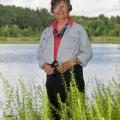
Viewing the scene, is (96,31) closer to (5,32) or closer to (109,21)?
(109,21)

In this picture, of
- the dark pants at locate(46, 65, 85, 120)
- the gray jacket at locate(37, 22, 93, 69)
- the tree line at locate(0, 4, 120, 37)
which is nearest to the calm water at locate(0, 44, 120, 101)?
the dark pants at locate(46, 65, 85, 120)

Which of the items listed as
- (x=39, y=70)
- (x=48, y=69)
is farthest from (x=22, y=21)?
(x=48, y=69)

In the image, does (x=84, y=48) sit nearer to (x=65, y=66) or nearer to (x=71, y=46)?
(x=71, y=46)

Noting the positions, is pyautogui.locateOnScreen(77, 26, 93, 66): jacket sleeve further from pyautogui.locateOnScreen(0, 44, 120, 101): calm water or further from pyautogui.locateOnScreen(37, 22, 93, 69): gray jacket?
pyautogui.locateOnScreen(0, 44, 120, 101): calm water

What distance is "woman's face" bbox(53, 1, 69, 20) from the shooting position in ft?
15.9

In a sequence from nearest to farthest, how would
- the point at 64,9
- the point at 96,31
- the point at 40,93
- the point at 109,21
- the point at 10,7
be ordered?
the point at 40,93, the point at 64,9, the point at 96,31, the point at 109,21, the point at 10,7

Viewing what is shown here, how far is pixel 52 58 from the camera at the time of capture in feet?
16.0

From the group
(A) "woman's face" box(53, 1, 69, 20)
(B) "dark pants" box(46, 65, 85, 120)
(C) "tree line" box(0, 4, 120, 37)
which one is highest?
(A) "woman's face" box(53, 1, 69, 20)

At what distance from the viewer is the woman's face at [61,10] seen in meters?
4.84

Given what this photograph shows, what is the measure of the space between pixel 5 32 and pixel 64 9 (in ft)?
236

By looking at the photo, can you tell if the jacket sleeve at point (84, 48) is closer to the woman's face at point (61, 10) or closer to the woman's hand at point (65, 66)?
the woman's hand at point (65, 66)

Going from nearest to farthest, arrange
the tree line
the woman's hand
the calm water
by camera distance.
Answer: the woman's hand, the calm water, the tree line

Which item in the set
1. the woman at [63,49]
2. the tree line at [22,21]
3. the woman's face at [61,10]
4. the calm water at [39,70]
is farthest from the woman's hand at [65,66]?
the tree line at [22,21]

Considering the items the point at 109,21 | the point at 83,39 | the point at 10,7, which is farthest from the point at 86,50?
the point at 10,7
